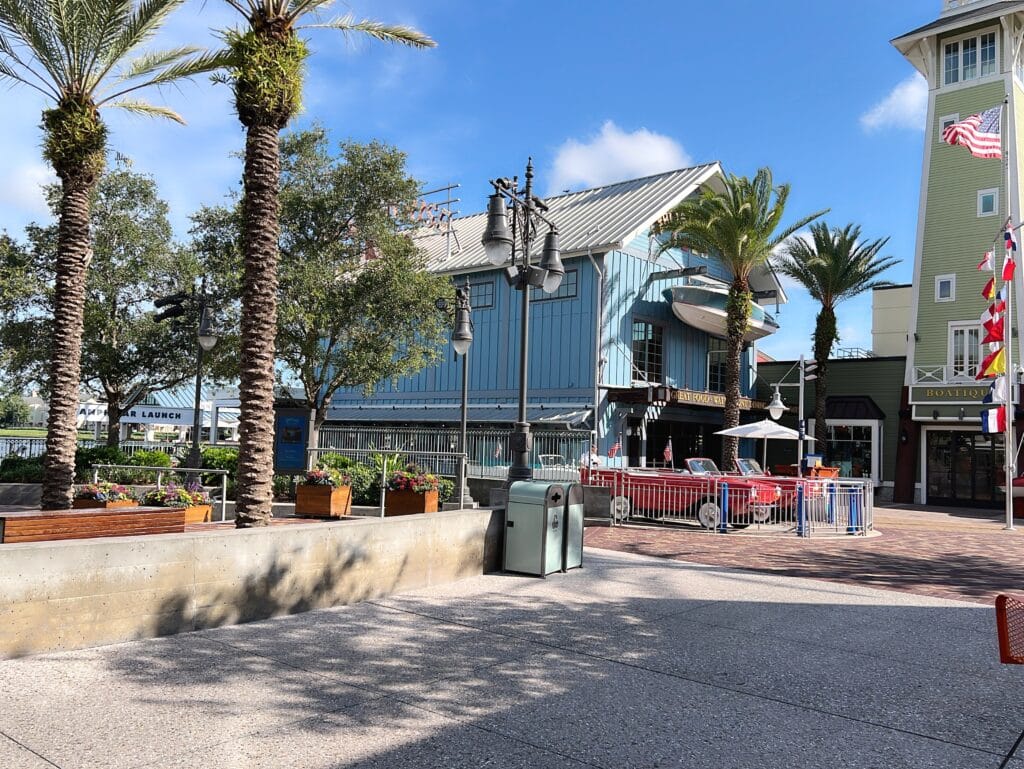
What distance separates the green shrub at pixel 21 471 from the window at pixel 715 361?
23.5m

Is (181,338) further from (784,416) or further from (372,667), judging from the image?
(784,416)

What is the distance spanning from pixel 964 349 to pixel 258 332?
27.5 meters

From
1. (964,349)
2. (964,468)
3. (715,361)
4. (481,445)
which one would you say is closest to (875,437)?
(964,468)

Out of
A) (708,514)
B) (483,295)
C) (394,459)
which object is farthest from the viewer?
(483,295)

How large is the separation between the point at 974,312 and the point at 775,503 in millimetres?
16892

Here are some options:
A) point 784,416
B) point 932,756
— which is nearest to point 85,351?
point 932,756

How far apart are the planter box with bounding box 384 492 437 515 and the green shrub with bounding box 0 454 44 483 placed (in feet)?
30.9

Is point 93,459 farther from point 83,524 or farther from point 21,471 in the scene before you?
point 83,524

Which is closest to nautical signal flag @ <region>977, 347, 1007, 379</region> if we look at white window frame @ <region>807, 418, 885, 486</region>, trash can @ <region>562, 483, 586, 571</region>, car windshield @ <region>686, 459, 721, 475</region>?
car windshield @ <region>686, 459, 721, 475</region>

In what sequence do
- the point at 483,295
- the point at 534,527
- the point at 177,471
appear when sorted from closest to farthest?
the point at 534,527, the point at 177,471, the point at 483,295

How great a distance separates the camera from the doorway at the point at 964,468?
28.4 m

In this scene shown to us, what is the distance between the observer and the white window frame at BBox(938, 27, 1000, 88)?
28969 millimetres

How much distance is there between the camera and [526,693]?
212 inches

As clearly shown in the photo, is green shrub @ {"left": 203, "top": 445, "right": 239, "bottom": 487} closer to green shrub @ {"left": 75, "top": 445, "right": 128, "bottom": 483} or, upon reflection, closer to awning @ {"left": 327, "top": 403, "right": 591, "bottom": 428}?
green shrub @ {"left": 75, "top": 445, "right": 128, "bottom": 483}
